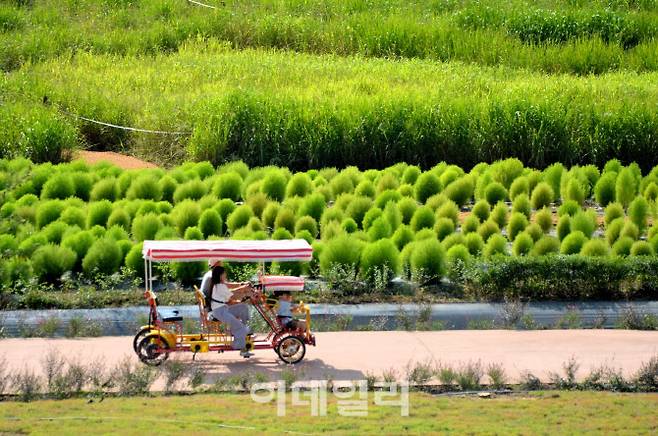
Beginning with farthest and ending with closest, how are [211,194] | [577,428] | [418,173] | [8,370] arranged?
[418,173], [211,194], [8,370], [577,428]

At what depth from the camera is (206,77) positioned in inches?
1047

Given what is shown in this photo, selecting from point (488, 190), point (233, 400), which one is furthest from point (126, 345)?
point (488, 190)

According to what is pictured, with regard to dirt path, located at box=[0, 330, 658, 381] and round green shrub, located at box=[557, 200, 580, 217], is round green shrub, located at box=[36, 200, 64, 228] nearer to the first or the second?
dirt path, located at box=[0, 330, 658, 381]

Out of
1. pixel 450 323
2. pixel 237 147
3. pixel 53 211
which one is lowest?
pixel 450 323

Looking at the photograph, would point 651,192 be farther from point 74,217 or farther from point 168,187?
point 74,217

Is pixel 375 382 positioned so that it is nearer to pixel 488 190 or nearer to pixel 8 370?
pixel 8 370

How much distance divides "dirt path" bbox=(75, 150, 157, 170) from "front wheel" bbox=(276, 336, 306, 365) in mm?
10567

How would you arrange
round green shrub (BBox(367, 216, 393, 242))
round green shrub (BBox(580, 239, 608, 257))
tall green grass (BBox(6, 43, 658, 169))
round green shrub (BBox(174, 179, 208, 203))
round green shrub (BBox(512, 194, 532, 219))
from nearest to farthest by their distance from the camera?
1. round green shrub (BBox(580, 239, 608, 257))
2. round green shrub (BBox(367, 216, 393, 242))
3. round green shrub (BBox(512, 194, 532, 219))
4. round green shrub (BBox(174, 179, 208, 203))
5. tall green grass (BBox(6, 43, 658, 169))

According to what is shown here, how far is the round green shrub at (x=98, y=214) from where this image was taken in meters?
16.9

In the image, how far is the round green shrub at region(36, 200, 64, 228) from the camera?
16.9 meters

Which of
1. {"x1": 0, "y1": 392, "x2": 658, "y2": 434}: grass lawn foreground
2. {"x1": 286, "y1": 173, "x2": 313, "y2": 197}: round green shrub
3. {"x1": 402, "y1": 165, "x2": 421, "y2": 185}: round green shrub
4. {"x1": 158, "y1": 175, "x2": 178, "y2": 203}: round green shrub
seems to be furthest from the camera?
{"x1": 402, "y1": 165, "x2": 421, "y2": 185}: round green shrub

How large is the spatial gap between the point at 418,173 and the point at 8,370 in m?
9.25

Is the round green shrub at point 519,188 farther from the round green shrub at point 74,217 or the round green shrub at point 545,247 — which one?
the round green shrub at point 74,217

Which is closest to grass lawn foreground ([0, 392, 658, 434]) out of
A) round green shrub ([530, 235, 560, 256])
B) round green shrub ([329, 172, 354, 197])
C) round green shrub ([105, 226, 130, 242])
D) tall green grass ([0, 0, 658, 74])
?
round green shrub ([530, 235, 560, 256])
